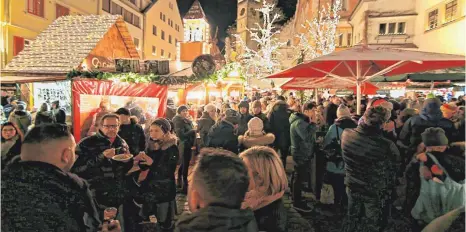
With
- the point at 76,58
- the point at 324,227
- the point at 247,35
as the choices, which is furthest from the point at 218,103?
the point at 247,35

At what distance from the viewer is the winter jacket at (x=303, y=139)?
6.31 metres

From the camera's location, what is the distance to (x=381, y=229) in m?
4.59

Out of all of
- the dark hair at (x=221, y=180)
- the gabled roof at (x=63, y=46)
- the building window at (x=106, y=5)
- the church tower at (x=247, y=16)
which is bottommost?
the dark hair at (x=221, y=180)

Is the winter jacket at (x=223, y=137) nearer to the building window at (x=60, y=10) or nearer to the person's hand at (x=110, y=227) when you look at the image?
the person's hand at (x=110, y=227)

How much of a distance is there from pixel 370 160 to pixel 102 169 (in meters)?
3.28

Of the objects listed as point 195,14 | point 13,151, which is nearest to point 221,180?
point 13,151

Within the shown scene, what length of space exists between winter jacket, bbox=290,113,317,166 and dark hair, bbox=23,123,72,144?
181 inches

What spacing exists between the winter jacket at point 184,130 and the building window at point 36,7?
1619cm

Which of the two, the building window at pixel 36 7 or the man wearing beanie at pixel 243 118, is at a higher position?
the building window at pixel 36 7

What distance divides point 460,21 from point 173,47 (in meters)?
33.2

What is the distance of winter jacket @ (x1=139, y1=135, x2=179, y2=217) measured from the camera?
434 cm

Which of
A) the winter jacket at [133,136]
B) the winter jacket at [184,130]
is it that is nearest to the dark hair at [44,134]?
the winter jacket at [133,136]

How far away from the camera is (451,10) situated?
723 inches

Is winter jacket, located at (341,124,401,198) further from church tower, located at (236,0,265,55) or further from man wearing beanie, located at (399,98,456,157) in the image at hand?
church tower, located at (236,0,265,55)
